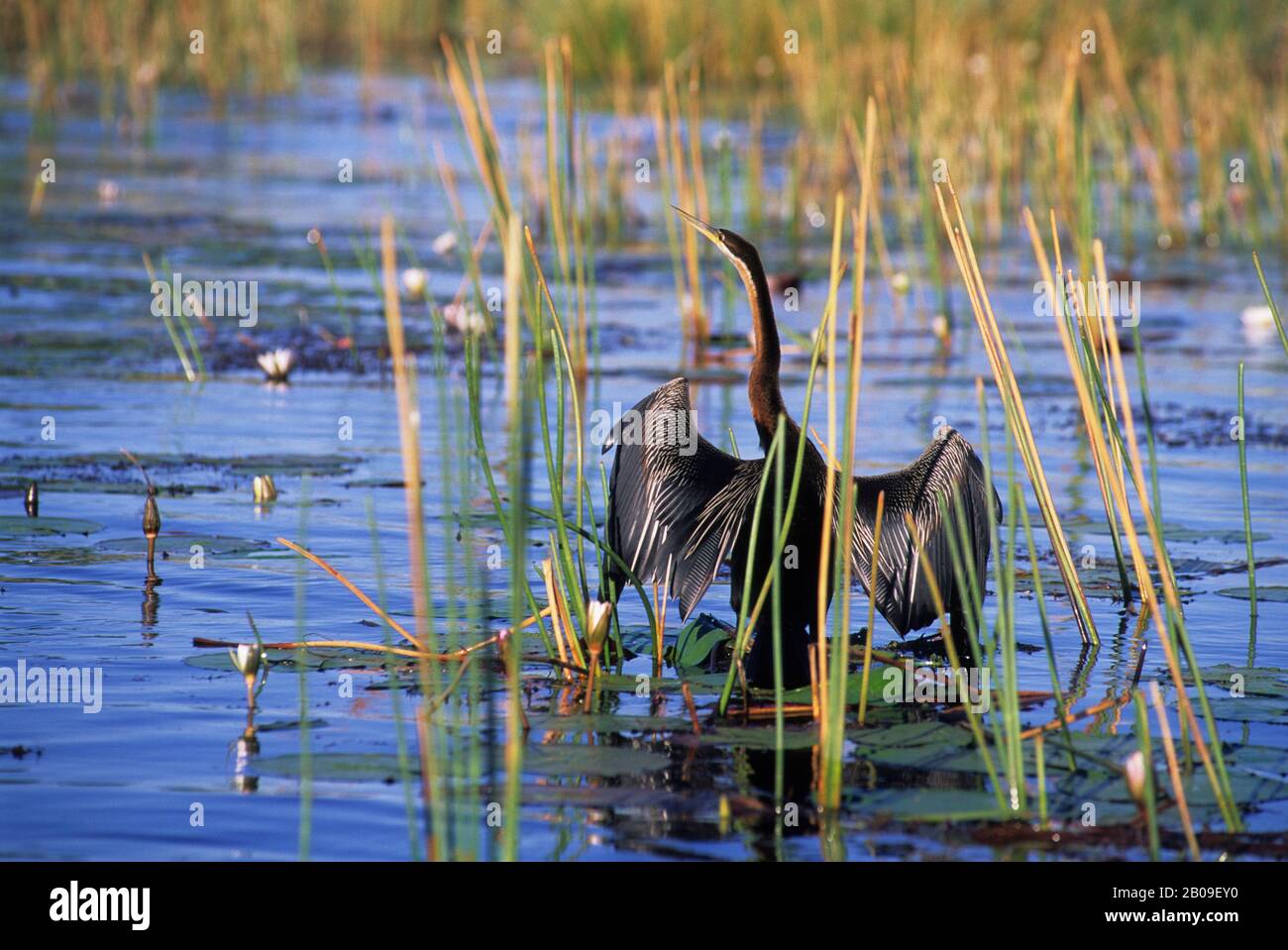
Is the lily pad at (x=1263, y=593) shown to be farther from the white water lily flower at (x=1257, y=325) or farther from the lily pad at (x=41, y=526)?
the white water lily flower at (x=1257, y=325)

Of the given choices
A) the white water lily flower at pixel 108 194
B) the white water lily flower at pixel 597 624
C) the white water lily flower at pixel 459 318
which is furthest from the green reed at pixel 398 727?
the white water lily flower at pixel 108 194

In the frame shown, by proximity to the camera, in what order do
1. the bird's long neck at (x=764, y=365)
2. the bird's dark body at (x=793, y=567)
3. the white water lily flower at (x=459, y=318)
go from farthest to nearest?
the white water lily flower at (x=459, y=318) < the bird's long neck at (x=764, y=365) < the bird's dark body at (x=793, y=567)

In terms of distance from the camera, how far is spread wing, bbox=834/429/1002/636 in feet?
16.1

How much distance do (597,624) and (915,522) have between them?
3.02 feet

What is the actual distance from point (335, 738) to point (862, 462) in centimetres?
371

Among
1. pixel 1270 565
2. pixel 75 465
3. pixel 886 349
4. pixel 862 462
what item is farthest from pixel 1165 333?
pixel 75 465

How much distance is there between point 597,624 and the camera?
4.55 meters

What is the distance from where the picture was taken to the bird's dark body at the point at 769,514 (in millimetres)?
4898

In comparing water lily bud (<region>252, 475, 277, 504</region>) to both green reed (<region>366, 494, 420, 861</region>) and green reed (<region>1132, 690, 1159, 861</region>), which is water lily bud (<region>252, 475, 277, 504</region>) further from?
green reed (<region>1132, 690, 1159, 861</region>)

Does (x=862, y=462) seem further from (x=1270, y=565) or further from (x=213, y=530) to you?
(x=213, y=530)

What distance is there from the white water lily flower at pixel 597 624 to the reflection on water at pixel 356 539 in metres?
0.21

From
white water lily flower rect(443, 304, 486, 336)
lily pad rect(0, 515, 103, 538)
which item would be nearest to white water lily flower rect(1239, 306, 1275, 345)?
white water lily flower rect(443, 304, 486, 336)

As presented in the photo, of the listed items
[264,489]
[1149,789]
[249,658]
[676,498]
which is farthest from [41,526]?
[1149,789]

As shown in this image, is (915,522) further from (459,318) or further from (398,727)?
(459,318)
